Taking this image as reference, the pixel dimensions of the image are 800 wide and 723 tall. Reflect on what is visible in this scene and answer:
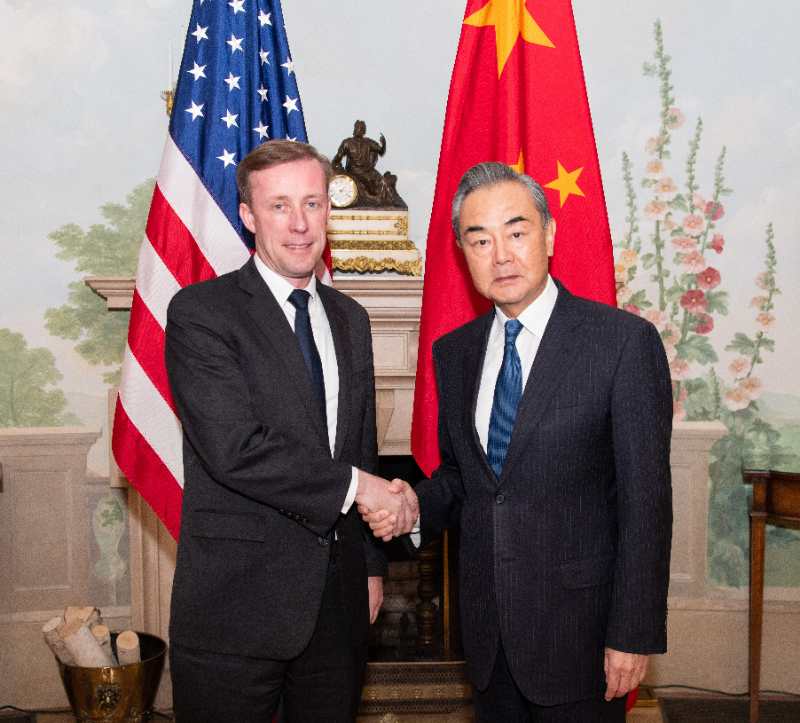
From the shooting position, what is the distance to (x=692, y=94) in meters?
3.51

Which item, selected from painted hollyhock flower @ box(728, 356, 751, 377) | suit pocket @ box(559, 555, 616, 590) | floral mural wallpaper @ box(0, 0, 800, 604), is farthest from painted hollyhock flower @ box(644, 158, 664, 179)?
suit pocket @ box(559, 555, 616, 590)

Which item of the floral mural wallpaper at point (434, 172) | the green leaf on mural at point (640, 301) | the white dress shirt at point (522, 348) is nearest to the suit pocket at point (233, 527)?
the white dress shirt at point (522, 348)

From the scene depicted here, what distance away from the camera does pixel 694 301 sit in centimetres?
357

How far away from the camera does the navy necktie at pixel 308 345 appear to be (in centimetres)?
190

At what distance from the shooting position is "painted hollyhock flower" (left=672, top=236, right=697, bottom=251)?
11.7ft

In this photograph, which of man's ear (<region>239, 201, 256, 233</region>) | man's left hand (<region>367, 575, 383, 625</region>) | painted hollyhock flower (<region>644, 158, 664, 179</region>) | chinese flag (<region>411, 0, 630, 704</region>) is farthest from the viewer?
painted hollyhock flower (<region>644, 158, 664, 179</region>)

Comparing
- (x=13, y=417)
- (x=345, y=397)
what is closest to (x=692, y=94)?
(x=345, y=397)

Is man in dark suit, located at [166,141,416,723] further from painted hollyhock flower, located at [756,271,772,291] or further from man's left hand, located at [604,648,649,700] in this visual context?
painted hollyhock flower, located at [756,271,772,291]

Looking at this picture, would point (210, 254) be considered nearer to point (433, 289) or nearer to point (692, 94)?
point (433, 289)

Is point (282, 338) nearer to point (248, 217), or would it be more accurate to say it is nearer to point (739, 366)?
point (248, 217)

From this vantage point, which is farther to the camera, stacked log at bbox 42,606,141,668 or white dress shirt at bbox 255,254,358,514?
stacked log at bbox 42,606,141,668

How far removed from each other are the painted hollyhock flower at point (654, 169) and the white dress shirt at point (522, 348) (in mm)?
1873

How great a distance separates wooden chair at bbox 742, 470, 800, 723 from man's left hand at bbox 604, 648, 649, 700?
1.66m

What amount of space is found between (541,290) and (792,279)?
7.03 ft
